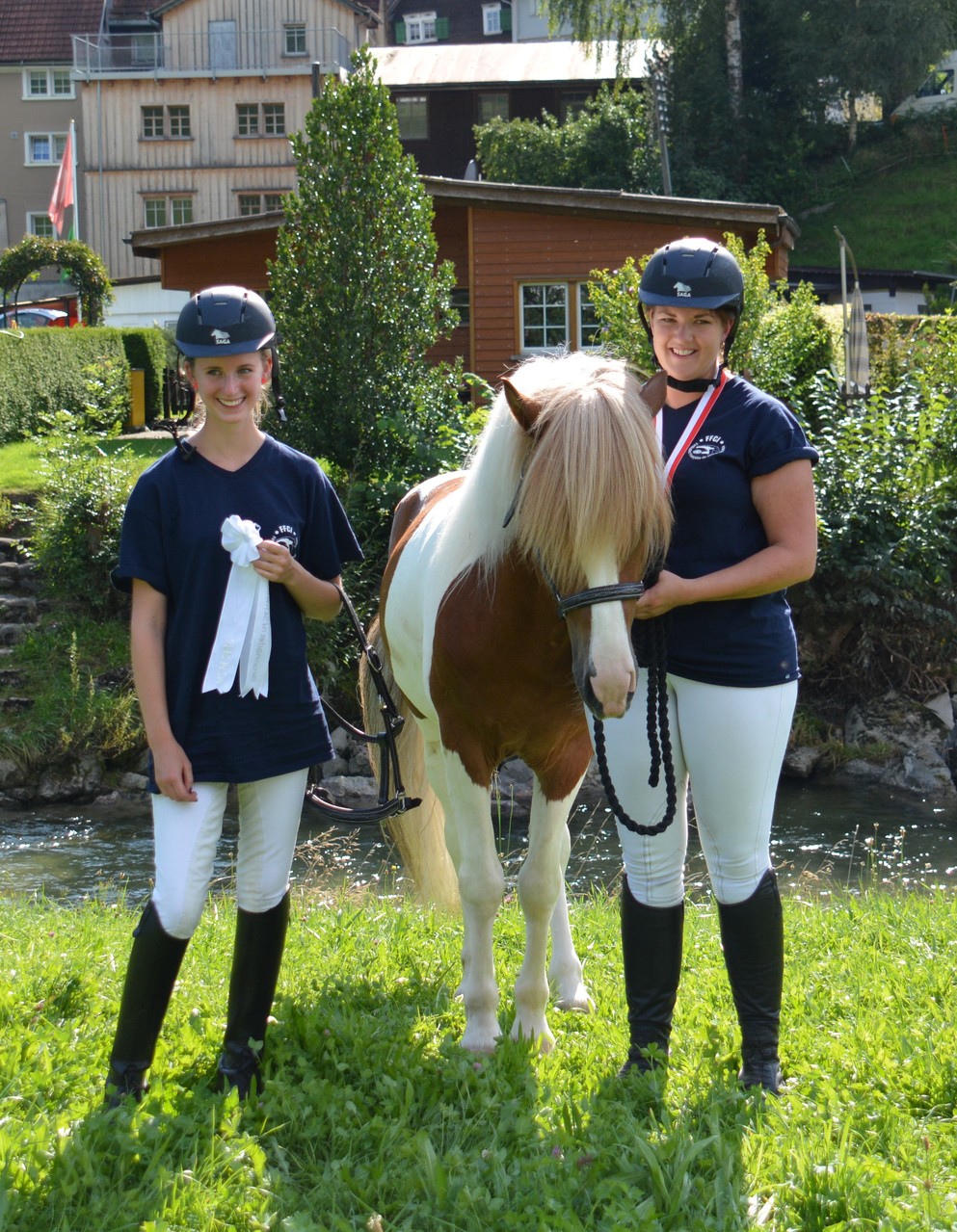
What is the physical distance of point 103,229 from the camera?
3691 cm

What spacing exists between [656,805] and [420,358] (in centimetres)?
975

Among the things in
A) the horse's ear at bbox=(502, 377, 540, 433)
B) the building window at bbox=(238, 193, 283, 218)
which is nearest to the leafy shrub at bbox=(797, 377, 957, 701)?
the horse's ear at bbox=(502, 377, 540, 433)

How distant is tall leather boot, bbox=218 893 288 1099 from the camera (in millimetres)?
2963

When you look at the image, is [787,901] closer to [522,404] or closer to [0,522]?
[522,404]

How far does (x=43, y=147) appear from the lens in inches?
1592

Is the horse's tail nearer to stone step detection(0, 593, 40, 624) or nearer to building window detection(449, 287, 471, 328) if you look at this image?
stone step detection(0, 593, 40, 624)

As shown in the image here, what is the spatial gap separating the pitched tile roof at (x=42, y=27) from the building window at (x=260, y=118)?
23.9 feet

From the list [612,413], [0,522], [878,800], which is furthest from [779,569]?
[0,522]

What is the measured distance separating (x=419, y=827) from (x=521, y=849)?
3396 mm

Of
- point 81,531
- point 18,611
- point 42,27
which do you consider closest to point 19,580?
point 18,611

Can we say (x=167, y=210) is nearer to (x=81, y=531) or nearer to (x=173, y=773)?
(x=81, y=531)

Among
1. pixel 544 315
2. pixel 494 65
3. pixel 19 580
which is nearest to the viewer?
pixel 19 580

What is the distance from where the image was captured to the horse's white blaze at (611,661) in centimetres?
264

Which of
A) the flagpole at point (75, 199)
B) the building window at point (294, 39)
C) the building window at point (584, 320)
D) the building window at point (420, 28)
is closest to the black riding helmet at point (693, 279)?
the building window at point (584, 320)
